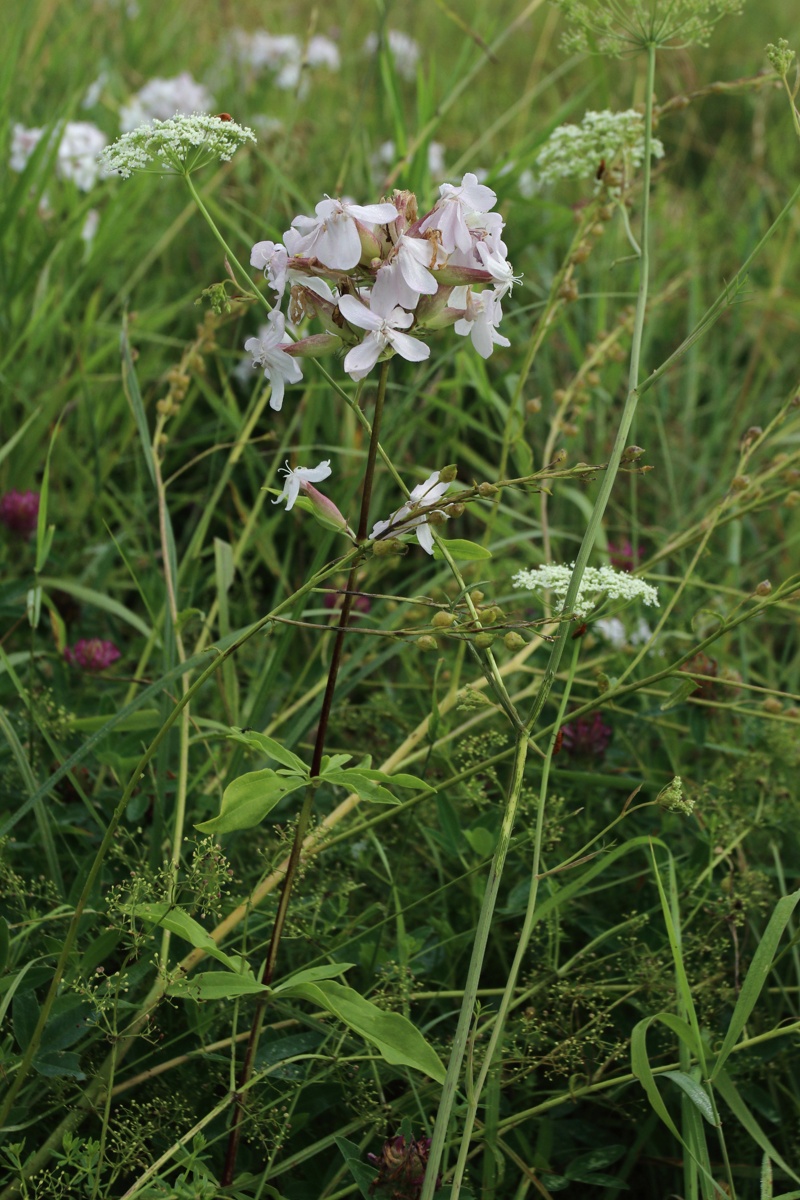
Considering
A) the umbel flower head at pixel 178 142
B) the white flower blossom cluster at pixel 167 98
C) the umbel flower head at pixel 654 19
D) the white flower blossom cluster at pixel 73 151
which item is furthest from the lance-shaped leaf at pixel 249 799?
the white flower blossom cluster at pixel 167 98

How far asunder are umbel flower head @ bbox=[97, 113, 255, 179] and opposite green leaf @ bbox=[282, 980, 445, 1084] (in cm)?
78

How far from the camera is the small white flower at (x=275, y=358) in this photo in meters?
1.03

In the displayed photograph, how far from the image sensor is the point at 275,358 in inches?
41.4

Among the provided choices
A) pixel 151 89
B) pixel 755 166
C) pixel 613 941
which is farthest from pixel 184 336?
pixel 755 166

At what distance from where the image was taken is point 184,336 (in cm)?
266

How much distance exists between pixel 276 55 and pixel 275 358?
3.47 m

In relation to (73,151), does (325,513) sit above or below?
below

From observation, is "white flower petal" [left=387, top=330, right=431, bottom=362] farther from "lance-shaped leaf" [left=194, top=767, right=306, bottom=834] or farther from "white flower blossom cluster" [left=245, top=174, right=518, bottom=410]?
"lance-shaped leaf" [left=194, top=767, right=306, bottom=834]

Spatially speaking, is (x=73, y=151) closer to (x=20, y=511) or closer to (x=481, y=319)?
(x=20, y=511)

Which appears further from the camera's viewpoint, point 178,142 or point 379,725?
point 379,725

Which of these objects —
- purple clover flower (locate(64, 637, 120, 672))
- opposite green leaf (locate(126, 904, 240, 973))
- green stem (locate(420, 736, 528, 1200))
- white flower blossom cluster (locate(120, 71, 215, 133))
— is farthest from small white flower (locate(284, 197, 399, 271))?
white flower blossom cluster (locate(120, 71, 215, 133))

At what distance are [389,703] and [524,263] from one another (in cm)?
168

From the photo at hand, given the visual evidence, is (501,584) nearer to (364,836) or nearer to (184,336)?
(364,836)

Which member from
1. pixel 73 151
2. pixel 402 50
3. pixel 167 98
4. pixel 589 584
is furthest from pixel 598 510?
pixel 402 50
